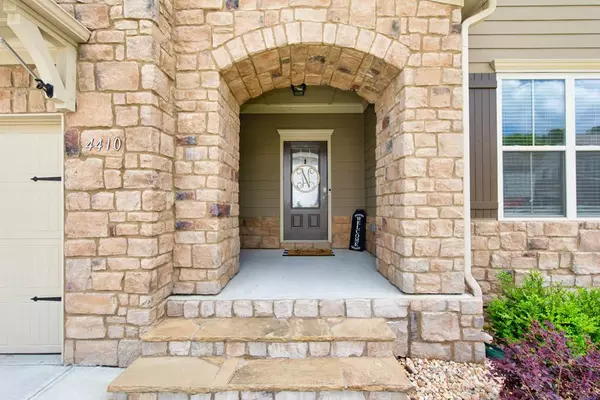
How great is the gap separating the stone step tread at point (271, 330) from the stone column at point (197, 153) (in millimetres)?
318

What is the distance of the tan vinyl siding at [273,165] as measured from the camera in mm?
5051

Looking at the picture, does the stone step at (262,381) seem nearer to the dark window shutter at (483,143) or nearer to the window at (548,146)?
the dark window shutter at (483,143)

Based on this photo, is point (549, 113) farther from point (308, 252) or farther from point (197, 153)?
point (197, 153)

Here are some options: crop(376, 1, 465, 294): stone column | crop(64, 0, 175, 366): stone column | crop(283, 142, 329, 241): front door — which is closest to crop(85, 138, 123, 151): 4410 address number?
crop(64, 0, 175, 366): stone column

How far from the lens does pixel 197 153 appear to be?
2.56 meters

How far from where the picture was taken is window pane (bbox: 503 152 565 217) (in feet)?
10.5

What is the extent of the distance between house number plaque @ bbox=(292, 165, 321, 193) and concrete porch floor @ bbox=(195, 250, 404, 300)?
136 centimetres

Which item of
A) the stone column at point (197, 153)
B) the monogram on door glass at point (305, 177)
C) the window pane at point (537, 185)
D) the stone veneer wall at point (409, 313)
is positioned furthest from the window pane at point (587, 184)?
the stone column at point (197, 153)

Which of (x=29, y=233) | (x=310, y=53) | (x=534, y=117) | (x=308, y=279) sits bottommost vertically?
(x=308, y=279)

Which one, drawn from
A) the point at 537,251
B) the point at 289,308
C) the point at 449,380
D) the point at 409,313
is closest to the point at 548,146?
the point at 537,251

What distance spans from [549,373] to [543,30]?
327 cm

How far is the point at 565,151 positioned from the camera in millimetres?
3193

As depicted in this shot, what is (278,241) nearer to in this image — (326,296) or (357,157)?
(357,157)

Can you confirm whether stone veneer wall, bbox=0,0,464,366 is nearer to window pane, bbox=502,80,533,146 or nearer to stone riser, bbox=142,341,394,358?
stone riser, bbox=142,341,394,358
